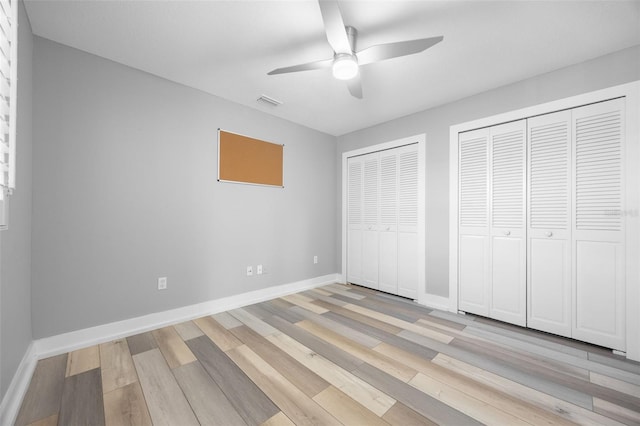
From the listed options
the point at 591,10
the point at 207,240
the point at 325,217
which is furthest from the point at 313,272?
the point at 591,10

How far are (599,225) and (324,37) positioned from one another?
2.80 m

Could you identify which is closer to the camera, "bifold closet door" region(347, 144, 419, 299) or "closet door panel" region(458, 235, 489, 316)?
"closet door panel" region(458, 235, 489, 316)

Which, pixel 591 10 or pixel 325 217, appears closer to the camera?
pixel 591 10

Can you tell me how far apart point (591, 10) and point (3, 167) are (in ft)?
11.3

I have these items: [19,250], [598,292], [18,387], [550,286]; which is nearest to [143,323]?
[18,387]

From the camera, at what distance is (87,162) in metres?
2.19

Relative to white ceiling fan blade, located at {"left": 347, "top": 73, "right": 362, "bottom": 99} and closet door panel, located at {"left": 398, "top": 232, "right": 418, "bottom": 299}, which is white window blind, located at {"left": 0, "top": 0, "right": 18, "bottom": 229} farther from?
closet door panel, located at {"left": 398, "top": 232, "right": 418, "bottom": 299}

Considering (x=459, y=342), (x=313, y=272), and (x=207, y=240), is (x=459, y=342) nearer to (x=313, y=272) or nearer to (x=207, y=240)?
(x=313, y=272)

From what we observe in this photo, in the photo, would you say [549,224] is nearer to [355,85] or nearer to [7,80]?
[355,85]

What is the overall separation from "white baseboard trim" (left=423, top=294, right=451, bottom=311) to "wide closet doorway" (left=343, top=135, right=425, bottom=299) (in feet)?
0.44

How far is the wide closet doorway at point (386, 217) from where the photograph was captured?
338cm

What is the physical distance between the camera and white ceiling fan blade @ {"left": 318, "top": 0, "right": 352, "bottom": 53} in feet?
4.69

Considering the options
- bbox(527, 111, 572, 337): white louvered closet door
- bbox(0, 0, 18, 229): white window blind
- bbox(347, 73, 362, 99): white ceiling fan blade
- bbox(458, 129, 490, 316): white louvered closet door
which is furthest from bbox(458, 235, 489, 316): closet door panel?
bbox(0, 0, 18, 229): white window blind

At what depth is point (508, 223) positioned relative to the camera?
2672 mm
